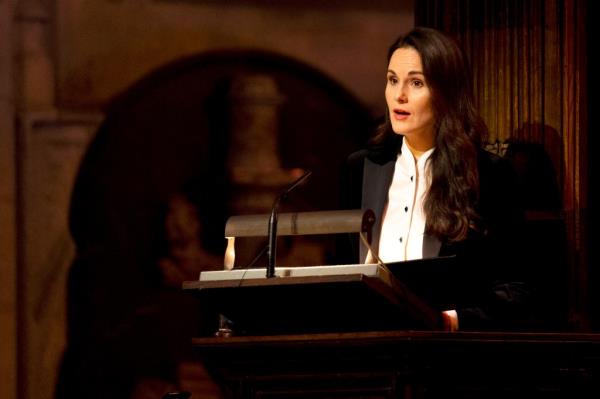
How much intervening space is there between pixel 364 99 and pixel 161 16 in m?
0.81

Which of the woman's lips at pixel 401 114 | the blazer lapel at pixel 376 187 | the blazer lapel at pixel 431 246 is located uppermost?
the woman's lips at pixel 401 114

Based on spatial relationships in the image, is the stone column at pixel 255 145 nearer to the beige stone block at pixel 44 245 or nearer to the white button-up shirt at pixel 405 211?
the beige stone block at pixel 44 245

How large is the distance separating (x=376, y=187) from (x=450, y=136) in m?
0.23

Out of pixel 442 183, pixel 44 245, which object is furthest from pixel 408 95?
pixel 44 245

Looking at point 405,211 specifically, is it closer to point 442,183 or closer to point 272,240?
point 442,183

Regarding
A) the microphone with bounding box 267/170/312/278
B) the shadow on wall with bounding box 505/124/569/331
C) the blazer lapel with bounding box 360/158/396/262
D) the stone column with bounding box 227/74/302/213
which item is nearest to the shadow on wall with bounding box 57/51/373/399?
the stone column with bounding box 227/74/302/213

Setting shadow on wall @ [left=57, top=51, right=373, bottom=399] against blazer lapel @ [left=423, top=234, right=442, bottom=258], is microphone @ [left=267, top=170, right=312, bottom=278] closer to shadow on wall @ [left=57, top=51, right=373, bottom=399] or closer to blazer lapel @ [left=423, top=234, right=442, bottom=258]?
blazer lapel @ [left=423, top=234, right=442, bottom=258]

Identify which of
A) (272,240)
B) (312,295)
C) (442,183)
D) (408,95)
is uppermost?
(408,95)

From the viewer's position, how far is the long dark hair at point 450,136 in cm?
286

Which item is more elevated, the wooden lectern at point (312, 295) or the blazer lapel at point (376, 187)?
the blazer lapel at point (376, 187)

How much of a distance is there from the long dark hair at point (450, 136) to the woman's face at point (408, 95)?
0.7 inches

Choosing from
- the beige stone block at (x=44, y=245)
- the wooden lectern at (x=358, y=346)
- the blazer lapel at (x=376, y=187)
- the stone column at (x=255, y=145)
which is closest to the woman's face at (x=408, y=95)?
the blazer lapel at (x=376, y=187)

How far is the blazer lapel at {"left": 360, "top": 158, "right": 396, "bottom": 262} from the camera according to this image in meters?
3.00

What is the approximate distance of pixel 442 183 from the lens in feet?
9.55
